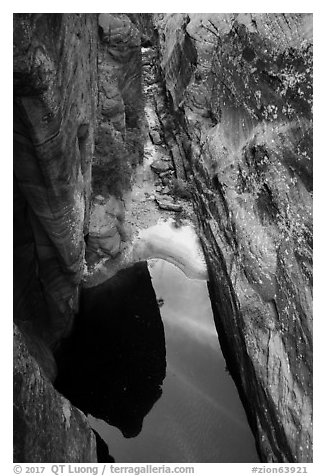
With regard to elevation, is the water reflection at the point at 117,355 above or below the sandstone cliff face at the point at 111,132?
below

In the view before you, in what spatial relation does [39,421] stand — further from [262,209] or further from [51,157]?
[262,209]

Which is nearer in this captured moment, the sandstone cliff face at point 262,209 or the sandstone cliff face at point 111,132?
the sandstone cliff face at point 262,209

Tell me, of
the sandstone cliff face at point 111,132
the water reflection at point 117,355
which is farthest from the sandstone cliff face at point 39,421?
the sandstone cliff face at point 111,132

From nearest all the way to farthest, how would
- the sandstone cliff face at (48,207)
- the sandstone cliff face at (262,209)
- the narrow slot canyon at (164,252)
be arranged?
the sandstone cliff face at (48,207)
the narrow slot canyon at (164,252)
the sandstone cliff face at (262,209)

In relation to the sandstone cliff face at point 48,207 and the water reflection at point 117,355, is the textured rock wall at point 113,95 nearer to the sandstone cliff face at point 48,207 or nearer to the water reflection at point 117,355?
the sandstone cliff face at point 48,207

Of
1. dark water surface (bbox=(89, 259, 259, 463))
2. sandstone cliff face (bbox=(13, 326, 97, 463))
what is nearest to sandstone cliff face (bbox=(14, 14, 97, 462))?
sandstone cliff face (bbox=(13, 326, 97, 463))

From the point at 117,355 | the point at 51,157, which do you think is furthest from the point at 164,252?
the point at 51,157

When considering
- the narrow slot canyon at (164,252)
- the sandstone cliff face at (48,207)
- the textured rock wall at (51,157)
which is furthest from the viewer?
the narrow slot canyon at (164,252)

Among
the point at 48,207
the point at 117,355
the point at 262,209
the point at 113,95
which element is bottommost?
the point at 117,355
